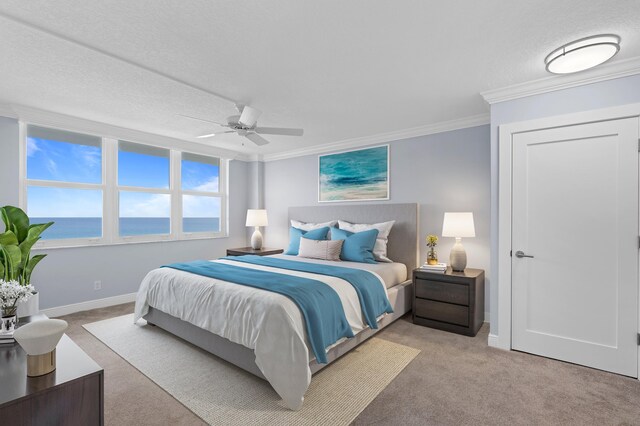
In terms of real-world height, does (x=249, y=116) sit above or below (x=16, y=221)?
above

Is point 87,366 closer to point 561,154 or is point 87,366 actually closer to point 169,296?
point 169,296

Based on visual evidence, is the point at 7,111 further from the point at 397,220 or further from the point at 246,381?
the point at 397,220

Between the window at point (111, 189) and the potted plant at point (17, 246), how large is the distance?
2.23m

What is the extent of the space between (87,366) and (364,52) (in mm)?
2610

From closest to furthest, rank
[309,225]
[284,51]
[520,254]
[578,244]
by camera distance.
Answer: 1. [284,51]
2. [578,244]
3. [520,254]
4. [309,225]

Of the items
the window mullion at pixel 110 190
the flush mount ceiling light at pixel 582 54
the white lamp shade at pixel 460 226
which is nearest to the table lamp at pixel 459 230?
the white lamp shade at pixel 460 226

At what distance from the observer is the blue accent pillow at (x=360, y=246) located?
3922mm

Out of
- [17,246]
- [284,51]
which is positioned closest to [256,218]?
[284,51]

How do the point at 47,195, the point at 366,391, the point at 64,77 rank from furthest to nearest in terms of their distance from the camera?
the point at 47,195
the point at 64,77
the point at 366,391

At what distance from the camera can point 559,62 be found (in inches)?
88.7

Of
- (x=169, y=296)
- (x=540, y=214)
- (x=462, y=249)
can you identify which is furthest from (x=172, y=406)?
(x=540, y=214)

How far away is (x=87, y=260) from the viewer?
4039mm

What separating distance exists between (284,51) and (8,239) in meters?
2.15

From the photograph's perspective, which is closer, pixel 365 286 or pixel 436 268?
pixel 365 286
